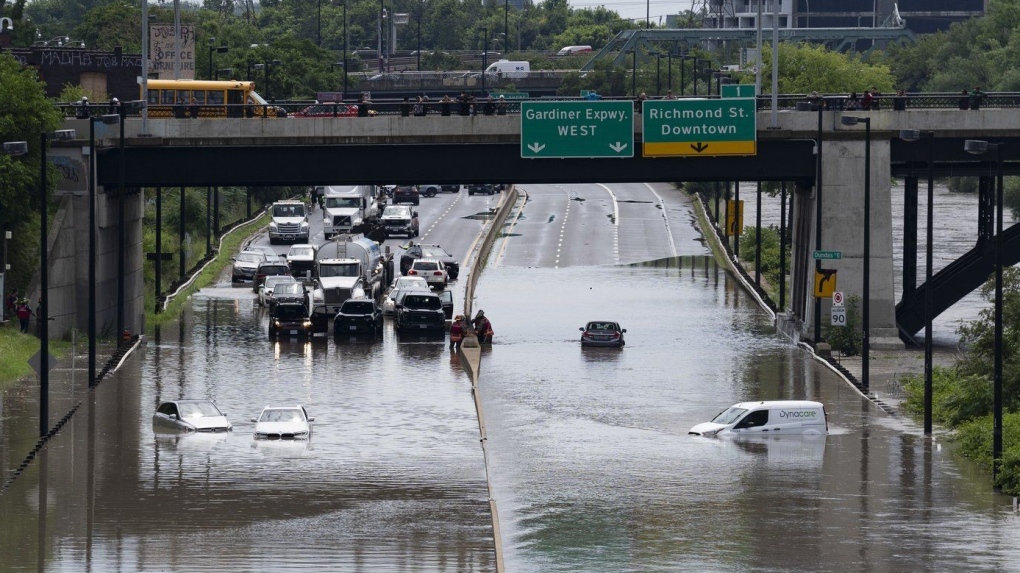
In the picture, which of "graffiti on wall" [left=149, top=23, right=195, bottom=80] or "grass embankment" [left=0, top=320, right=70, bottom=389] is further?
"graffiti on wall" [left=149, top=23, right=195, bottom=80]

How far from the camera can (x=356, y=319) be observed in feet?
222

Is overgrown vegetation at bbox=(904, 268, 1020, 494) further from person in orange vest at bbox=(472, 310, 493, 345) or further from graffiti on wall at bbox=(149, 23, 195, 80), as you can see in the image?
graffiti on wall at bbox=(149, 23, 195, 80)

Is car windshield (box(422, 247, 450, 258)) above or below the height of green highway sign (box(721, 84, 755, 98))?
below

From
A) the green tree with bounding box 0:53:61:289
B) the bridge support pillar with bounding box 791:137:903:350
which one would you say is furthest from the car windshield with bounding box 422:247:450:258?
the green tree with bounding box 0:53:61:289

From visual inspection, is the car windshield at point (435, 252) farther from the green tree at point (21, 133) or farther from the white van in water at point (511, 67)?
the white van in water at point (511, 67)

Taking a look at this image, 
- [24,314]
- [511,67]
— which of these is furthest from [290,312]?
[511,67]

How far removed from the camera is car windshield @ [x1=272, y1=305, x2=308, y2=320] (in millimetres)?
67500

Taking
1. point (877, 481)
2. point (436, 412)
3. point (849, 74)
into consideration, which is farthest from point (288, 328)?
point (849, 74)

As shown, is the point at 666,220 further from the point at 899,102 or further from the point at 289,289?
the point at 899,102

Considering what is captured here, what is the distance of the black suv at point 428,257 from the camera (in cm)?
8781

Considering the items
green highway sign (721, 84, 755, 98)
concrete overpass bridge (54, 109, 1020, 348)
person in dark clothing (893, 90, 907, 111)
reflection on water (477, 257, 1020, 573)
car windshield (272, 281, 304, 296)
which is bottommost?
reflection on water (477, 257, 1020, 573)

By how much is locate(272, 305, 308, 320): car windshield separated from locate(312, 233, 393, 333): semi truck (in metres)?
0.74

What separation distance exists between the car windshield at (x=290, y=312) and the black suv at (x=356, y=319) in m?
1.36

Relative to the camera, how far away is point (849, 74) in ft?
428
